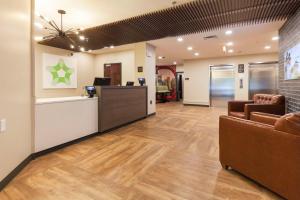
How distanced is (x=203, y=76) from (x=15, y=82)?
867cm

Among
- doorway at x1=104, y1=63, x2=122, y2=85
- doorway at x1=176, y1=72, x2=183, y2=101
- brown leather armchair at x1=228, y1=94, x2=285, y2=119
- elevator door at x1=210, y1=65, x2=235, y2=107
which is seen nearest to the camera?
brown leather armchair at x1=228, y1=94, x2=285, y2=119

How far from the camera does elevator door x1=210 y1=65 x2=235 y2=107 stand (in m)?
8.84

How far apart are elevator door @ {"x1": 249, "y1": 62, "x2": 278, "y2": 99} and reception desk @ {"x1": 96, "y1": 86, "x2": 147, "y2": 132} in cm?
563

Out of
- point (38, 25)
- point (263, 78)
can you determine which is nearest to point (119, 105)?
point (38, 25)

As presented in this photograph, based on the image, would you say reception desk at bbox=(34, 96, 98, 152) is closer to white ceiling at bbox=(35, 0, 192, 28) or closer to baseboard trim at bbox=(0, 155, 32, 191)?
baseboard trim at bbox=(0, 155, 32, 191)

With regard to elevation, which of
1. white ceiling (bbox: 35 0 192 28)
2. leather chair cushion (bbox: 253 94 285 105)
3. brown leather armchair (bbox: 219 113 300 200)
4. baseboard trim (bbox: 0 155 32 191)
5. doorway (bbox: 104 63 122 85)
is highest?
white ceiling (bbox: 35 0 192 28)

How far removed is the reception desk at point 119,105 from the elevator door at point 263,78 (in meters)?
5.63

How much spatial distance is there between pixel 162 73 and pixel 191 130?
890cm

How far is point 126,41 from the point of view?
530 centimetres

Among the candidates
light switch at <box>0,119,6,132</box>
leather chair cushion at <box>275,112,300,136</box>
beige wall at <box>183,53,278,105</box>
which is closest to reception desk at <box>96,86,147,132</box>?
light switch at <box>0,119,6,132</box>

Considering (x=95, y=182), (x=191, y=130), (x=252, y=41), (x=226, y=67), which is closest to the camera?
(x=95, y=182)

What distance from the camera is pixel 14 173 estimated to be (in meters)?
2.20

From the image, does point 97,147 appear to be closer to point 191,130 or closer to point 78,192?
point 78,192

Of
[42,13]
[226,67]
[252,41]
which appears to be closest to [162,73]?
[226,67]
